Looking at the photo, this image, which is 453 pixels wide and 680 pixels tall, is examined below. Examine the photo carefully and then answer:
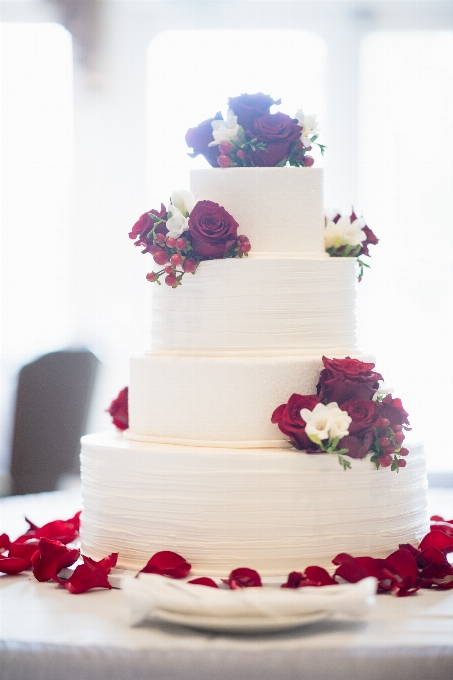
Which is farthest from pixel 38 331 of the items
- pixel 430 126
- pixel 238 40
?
pixel 430 126

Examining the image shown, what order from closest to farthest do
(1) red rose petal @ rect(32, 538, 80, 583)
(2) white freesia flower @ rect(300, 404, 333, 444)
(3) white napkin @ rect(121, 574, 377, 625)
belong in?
(3) white napkin @ rect(121, 574, 377, 625) → (2) white freesia flower @ rect(300, 404, 333, 444) → (1) red rose petal @ rect(32, 538, 80, 583)

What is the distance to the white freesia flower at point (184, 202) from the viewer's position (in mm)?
2699

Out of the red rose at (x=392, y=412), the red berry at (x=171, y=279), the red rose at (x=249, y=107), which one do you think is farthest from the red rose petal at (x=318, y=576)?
the red rose at (x=249, y=107)

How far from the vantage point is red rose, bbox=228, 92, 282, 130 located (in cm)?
279

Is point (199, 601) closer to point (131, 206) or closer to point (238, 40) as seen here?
point (131, 206)

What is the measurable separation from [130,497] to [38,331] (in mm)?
4612

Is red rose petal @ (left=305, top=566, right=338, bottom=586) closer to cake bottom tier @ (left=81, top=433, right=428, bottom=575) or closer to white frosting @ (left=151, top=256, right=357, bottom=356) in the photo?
cake bottom tier @ (left=81, top=433, right=428, bottom=575)

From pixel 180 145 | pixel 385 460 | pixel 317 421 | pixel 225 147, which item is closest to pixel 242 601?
pixel 317 421

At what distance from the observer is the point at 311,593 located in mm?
2035

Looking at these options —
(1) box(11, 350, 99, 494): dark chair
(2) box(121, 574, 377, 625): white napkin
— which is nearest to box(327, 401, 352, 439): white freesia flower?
(2) box(121, 574, 377, 625): white napkin

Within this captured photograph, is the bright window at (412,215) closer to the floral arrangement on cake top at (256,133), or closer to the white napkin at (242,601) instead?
the floral arrangement on cake top at (256,133)

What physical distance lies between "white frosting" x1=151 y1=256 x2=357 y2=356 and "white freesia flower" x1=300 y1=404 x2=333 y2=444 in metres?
0.30

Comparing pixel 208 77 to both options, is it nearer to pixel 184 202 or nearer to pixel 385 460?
pixel 184 202

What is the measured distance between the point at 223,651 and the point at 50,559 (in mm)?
901
